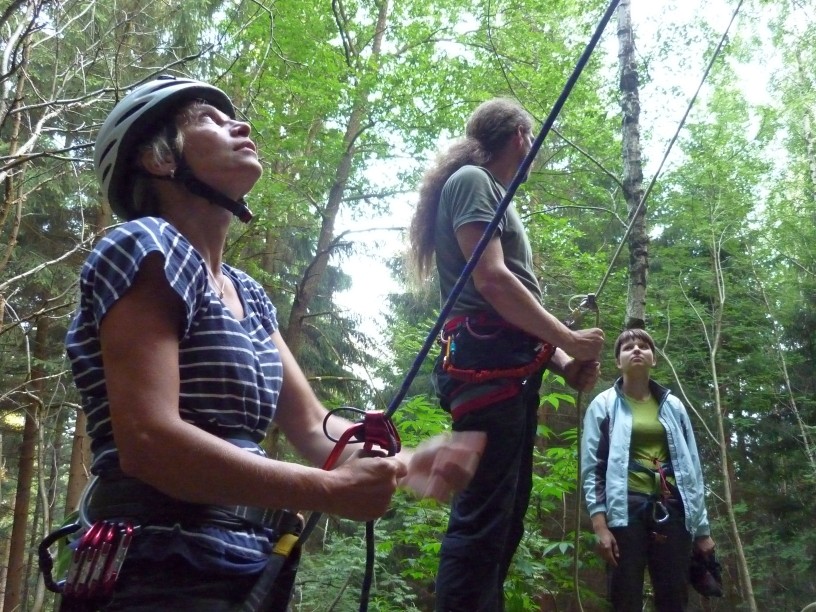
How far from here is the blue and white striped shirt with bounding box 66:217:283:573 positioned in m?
1.12

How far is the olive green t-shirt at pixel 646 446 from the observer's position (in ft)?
12.0

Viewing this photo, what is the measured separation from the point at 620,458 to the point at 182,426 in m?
3.08

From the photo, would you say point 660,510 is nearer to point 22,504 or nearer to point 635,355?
point 635,355

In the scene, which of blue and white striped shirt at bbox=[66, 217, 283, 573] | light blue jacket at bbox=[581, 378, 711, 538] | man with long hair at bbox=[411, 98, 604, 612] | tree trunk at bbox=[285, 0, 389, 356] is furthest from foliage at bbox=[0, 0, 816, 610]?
blue and white striped shirt at bbox=[66, 217, 283, 573]

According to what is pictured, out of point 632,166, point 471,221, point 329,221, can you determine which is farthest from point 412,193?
point 471,221

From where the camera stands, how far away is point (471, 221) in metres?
2.46

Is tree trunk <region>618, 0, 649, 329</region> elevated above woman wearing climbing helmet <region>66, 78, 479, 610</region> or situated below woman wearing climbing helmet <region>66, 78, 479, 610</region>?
above

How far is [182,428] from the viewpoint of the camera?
1.05 m

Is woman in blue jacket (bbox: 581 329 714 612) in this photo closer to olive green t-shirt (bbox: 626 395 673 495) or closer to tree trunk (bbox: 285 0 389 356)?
olive green t-shirt (bbox: 626 395 673 495)

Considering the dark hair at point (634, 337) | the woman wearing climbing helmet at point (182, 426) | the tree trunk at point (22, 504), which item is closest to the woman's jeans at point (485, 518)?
the woman wearing climbing helmet at point (182, 426)

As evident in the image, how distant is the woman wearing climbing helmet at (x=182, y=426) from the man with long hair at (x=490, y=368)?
1.09 meters

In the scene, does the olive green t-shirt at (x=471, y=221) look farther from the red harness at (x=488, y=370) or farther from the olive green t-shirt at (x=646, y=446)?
the olive green t-shirt at (x=646, y=446)

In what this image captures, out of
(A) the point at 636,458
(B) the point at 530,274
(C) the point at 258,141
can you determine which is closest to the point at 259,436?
(B) the point at 530,274

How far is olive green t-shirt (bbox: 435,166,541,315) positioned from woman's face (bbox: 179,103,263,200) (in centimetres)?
109
